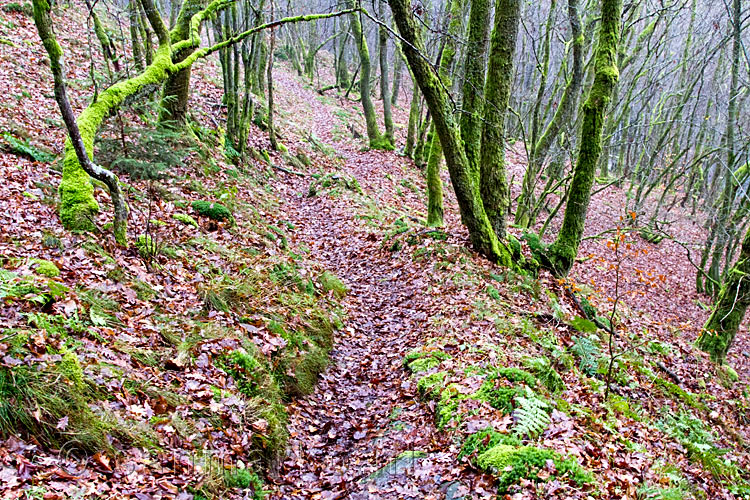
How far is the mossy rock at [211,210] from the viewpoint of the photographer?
27.3 feet

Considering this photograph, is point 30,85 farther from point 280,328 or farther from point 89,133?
point 280,328

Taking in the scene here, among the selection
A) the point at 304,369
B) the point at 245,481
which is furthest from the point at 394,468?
the point at 304,369

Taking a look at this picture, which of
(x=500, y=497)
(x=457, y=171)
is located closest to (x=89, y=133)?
(x=457, y=171)

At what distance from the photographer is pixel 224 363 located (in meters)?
4.94

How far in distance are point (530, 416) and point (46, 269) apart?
17.0 feet

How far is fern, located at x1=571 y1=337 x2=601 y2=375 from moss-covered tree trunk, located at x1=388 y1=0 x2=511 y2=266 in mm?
2363

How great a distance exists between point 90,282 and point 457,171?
6081mm

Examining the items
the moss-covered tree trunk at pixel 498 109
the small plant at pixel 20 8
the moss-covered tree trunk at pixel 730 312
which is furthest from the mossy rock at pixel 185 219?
the small plant at pixel 20 8

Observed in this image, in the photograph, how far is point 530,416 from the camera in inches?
174

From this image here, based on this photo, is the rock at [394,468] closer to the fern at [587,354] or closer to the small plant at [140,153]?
the fern at [587,354]

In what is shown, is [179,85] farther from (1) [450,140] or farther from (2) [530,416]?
(2) [530,416]

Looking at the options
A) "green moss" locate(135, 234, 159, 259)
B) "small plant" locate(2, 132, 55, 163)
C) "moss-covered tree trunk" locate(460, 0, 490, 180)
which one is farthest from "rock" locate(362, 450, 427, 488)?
"small plant" locate(2, 132, 55, 163)

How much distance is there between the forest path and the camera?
417cm

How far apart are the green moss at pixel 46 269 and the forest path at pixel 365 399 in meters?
2.92
